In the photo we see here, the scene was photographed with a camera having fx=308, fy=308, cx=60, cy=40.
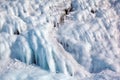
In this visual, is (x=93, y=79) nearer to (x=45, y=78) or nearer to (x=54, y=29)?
(x=45, y=78)

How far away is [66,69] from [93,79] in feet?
1.98

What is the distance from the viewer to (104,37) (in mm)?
7133

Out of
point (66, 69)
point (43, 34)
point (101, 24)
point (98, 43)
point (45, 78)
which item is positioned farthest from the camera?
point (101, 24)

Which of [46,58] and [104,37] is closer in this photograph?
[46,58]

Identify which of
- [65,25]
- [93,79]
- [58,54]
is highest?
[65,25]

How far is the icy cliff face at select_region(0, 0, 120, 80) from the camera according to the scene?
582 cm

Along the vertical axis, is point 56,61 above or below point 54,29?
below

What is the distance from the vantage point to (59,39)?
676cm

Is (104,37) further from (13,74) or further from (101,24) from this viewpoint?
(13,74)

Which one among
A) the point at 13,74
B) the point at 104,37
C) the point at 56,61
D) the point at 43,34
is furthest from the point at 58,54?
the point at 104,37

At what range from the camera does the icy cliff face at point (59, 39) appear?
5.82m

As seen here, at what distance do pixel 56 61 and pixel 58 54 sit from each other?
0.18 metres

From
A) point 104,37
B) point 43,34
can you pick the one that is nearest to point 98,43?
point 104,37

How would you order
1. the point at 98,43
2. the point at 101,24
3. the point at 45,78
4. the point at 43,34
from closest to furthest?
the point at 45,78 → the point at 43,34 → the point at 98,43 → the point at 101,24
